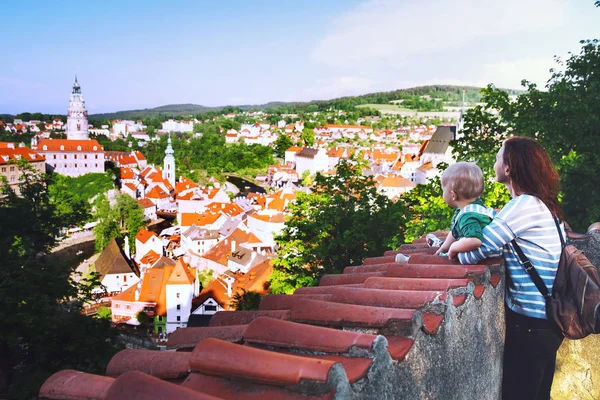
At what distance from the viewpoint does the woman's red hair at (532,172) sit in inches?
92.8

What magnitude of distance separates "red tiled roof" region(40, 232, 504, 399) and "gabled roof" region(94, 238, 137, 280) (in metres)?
31.5

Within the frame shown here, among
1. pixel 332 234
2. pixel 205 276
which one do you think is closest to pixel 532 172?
pixel 332 234

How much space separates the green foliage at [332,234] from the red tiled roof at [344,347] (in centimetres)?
820

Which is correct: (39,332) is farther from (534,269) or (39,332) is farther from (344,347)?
(344,347)

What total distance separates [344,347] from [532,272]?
1.28 meters

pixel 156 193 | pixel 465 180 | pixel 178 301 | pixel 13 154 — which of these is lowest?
pixel 178 301

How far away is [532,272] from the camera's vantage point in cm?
237

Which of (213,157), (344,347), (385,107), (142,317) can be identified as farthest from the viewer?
(385,107)

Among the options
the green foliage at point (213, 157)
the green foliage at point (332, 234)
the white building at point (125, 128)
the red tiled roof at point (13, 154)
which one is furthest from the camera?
the white building at point (125, 128)

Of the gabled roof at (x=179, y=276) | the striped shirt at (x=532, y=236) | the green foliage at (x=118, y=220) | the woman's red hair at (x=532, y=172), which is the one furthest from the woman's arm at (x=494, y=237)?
the green foliage at (x=118, y=220)

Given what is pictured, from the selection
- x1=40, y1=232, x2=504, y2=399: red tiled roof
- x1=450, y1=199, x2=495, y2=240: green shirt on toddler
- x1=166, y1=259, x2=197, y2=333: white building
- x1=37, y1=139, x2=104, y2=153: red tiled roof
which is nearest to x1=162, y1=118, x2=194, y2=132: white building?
x1=37, y1=139, x2=104, y2=153: red tiled roof

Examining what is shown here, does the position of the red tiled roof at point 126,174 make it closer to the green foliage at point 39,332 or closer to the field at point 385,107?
the green foliage at point 39,332

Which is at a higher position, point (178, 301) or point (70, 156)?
point (70, 156)

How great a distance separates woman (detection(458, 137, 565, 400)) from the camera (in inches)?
91.0
